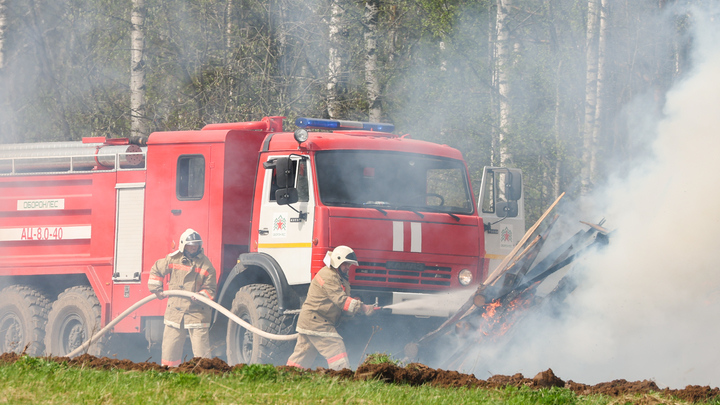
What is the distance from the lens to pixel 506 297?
26.6 ft

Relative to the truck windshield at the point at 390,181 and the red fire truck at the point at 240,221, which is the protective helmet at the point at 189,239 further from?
the truck windshield at the point at 390,181

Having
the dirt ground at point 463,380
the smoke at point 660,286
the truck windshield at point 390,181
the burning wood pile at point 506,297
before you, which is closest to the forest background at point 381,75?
the truck windshield at point 390,181

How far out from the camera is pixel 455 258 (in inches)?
346

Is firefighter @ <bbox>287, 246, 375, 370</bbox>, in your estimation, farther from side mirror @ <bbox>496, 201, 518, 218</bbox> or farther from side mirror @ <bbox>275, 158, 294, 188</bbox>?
side mirror @ <bbox>496, 201, 518, 218</bbox>

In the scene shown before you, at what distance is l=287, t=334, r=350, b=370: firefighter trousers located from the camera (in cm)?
788

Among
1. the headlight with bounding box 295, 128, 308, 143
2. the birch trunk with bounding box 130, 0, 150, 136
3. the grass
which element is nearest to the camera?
the grass

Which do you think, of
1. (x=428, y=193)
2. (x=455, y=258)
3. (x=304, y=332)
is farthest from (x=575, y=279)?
(x=304, y=332)

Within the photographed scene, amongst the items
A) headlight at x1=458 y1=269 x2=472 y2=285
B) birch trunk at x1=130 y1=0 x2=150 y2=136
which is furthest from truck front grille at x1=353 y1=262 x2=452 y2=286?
birch trunk at x1=130 y1=0 x2=150 y2=136

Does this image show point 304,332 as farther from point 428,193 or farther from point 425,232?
point 428,193

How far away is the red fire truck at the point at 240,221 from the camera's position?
8.45 meters

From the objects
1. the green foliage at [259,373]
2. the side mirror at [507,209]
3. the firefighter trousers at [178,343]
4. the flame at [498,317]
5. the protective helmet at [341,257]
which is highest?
the side mirror at [507,209]

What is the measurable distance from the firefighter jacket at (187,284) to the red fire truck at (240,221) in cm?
26

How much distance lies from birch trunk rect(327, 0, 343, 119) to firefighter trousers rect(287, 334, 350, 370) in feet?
29.8

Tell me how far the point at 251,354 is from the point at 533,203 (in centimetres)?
1036
